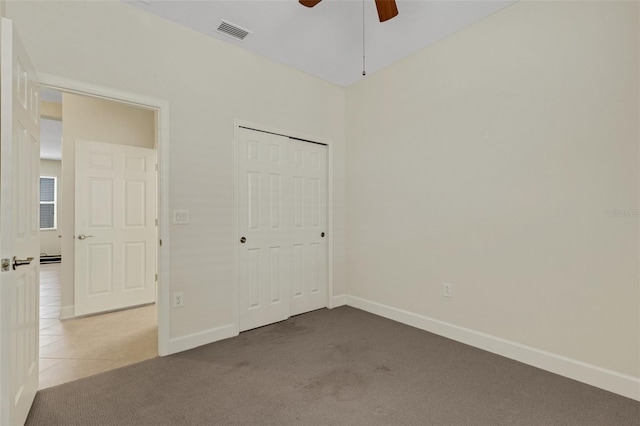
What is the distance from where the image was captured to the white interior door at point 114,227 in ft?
11.8

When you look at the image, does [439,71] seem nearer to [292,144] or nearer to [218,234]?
[292,144]

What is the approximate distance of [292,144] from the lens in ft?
11.7

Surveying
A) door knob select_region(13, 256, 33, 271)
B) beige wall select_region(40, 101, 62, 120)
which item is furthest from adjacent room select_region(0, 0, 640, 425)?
beige wall select_region(40, 101, 62, 120)

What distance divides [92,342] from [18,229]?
1.76 metres

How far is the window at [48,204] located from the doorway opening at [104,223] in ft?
17.7

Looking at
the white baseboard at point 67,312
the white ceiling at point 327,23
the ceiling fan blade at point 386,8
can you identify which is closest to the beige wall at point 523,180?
the white ceiling at point 327,23

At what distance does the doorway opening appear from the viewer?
137 inches

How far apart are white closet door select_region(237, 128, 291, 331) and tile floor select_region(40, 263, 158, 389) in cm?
97

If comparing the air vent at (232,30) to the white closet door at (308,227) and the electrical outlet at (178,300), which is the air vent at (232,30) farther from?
the electrical outlet at (178,300)

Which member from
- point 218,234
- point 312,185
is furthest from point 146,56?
point 312,185

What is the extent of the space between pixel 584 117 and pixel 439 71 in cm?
129

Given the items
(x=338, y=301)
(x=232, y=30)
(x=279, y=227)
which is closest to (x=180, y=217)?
(x=279, y=227)

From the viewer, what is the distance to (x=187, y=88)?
2740 millimetres

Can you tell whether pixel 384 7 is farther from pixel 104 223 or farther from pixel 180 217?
pixel 104 223
